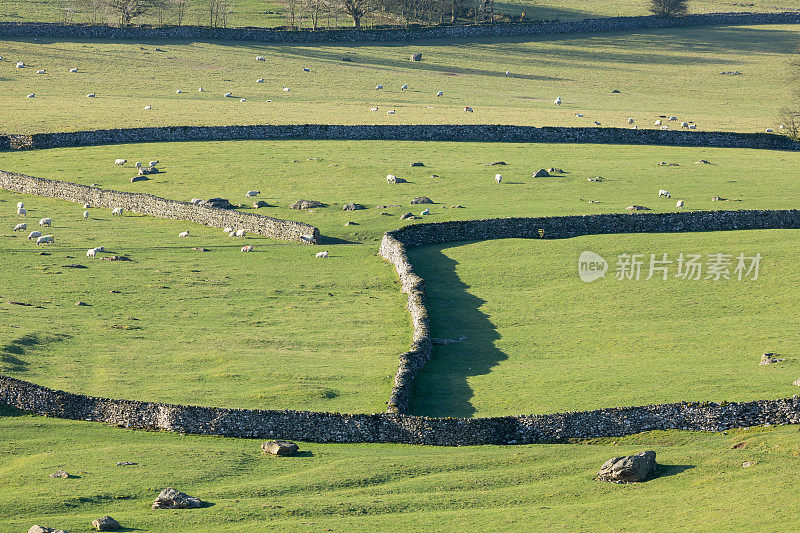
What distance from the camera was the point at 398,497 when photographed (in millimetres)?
21906

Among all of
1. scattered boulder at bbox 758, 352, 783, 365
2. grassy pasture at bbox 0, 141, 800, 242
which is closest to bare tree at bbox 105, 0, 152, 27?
grassy pasture at bbox 0, 141, 800, 242

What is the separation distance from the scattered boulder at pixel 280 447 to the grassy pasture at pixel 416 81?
2044 inches

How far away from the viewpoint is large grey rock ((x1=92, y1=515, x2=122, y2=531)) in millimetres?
19906

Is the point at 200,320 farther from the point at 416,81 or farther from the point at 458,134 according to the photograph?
the point at 416,81

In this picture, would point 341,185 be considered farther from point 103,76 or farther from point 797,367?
point 103,76

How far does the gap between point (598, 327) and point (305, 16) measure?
9137 centimetres

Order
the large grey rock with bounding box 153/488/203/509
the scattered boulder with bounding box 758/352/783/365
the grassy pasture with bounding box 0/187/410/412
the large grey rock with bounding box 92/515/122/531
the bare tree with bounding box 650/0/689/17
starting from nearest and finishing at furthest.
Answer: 1. the large grey rock with bounding box 92/515/122/531
2. the large grey rock with bounding box 153/488/203/509
3. the grassy pasture with bounding box 0/187/410/412
4. the scattered boulder with bounding box 758/352/783/365
5. the bare tree with bounding box 650/0/689/17

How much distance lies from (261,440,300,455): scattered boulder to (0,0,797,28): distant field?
96567 mm

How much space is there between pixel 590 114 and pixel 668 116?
6.49m

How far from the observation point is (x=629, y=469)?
22.4 metres

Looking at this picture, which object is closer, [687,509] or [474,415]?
[687,509]

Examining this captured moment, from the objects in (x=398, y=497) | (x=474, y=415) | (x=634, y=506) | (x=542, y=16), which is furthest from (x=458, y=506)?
(x=542, y=16)

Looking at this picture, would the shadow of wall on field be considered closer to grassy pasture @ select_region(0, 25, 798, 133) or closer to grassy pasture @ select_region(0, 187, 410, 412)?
grassy pasture @ select_region(0, 187, 410, 412)

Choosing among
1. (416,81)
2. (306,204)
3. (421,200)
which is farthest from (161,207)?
(416,81)
